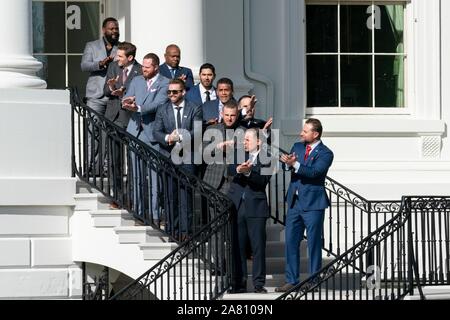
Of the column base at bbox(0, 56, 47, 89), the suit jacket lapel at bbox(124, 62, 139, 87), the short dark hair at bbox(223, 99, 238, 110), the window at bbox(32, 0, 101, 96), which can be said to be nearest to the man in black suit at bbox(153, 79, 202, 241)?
the short dark hair at bbox(223, 99, 238, 110)

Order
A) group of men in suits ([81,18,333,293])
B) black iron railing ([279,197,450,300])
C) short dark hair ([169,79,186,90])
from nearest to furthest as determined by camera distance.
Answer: black iron railing ([279,197,450,300])
group of men in suits ([81,18,333,293])
short dark hair ([169,79,186,90])

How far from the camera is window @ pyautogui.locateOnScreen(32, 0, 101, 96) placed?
26578 mm

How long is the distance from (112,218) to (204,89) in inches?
80.0

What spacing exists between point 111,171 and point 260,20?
4570 mm

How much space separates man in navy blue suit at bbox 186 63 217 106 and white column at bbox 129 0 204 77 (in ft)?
3.15

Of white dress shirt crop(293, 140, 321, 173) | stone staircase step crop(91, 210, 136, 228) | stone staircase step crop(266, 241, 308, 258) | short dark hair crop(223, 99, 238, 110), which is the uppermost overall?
short dark hair crop(223, 99, 238, 110)

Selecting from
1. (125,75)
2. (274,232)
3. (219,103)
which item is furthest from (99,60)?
(274,232)

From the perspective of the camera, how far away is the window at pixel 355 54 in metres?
27.3

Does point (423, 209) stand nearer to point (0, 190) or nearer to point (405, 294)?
point (405, 294)

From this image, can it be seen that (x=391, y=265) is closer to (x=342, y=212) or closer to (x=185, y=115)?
(x=185, y=115)

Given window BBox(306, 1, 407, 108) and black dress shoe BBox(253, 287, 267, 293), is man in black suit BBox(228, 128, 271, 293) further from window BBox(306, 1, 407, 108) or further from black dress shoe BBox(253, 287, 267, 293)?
window BBox(306, 1, 407, 108)
